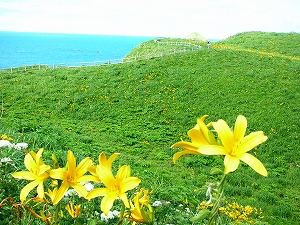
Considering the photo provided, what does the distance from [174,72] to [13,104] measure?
32.4 ft

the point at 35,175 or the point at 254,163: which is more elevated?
the point at 254,163

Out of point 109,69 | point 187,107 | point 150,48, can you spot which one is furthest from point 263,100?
point 150,48

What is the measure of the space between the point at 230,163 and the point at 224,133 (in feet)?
0.37

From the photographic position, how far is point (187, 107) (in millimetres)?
15703

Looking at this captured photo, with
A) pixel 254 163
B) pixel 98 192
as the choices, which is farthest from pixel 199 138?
pixel 98 192

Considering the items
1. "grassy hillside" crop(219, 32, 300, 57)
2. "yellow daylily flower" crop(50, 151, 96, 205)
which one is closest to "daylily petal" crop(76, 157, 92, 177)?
"yellow daylily flower" crop(50, 151, 96, 205)

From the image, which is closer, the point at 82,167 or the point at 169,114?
the point at 82,167

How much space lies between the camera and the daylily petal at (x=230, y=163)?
99 centimetres

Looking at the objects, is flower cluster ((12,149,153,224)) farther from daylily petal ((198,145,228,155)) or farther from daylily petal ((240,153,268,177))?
daylily petal ((240,153,268,177))

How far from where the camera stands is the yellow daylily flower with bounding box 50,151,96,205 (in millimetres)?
1196

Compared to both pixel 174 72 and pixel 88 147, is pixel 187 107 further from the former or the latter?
pixel 88 147

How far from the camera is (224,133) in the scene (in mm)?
1074

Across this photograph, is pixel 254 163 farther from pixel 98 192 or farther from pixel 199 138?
pixel 98 192

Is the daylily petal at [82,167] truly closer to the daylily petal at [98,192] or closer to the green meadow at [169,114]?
the daylily petal at [98,192]
